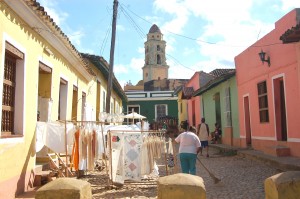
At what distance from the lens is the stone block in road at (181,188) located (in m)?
3.65

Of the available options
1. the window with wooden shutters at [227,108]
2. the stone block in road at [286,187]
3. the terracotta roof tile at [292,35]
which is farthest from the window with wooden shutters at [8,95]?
the window with wooden shutters at [227,108]

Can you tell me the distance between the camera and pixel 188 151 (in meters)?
7.93

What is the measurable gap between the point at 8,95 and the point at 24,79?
48 cm

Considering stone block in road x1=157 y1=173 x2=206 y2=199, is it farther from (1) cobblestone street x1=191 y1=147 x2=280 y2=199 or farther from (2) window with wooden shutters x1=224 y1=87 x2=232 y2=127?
(2) window with wooden shutters x1=224 y1=87 x2=232 y2=127

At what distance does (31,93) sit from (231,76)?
10.7 metres

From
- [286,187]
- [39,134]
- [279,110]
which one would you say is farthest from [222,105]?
[286,187]

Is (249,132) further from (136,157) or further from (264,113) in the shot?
(136,157)

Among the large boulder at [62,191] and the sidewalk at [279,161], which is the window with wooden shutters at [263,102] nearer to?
the sidewalk at [279,161]

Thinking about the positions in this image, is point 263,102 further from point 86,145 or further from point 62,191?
point 62,191

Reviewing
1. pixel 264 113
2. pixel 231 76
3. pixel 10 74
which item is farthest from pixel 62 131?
pixel 231 76

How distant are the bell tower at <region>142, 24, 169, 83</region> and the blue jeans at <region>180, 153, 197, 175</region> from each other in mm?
50239

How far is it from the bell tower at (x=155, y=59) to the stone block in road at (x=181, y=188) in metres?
54.5

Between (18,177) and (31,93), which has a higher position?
(31,93)

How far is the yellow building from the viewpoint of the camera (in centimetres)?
640
